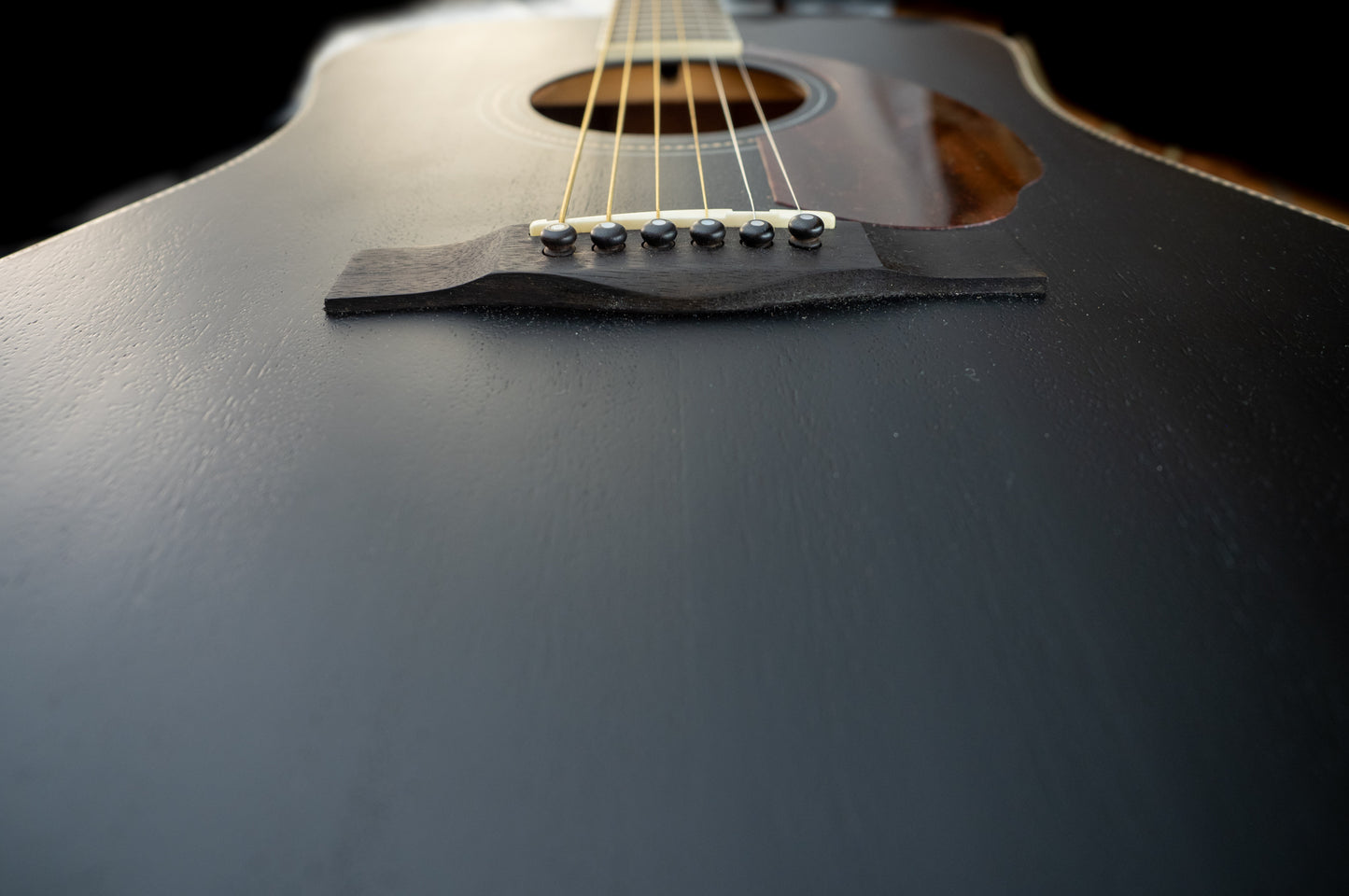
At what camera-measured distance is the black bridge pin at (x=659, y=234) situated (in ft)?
1.77

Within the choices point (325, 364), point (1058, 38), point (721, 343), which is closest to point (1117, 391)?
point (721, 343)

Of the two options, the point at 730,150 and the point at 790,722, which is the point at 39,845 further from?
the point at 730,150

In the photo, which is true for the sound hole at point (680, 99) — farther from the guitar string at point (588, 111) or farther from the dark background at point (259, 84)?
the dark background at point (259, 84)

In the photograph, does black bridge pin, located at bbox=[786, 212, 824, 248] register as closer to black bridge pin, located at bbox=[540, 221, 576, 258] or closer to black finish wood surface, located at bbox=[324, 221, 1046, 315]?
black finish wood surface, located at bbox=[324, 221, 1046, 315]

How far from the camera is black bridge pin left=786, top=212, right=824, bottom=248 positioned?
0.54 m

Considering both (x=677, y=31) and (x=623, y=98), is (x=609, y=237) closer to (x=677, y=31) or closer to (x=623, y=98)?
(x=623, y=98)

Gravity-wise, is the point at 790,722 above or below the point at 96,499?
below

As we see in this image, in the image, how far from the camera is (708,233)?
1.77ft

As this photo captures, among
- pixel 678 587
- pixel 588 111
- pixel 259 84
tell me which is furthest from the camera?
pixel 259 84

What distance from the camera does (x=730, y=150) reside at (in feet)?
2.42

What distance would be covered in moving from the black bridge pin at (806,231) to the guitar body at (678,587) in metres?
0.06

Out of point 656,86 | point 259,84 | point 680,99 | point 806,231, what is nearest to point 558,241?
point 806,231

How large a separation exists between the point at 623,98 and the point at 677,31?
34 cm

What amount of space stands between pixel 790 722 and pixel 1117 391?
282 millimetres
